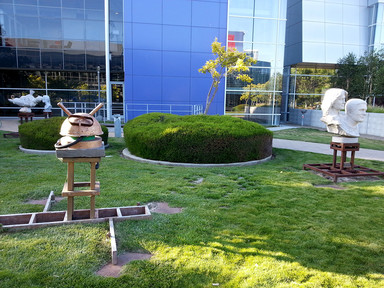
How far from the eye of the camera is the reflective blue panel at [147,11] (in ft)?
64.2

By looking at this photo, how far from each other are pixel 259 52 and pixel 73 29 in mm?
12680

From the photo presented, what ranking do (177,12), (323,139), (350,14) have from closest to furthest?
(323,139) → (177,12) → (350,14)

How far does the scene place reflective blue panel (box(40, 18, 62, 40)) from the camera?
20.4 meters

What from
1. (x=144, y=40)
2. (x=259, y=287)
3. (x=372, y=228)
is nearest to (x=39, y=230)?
(x=259, y=287)

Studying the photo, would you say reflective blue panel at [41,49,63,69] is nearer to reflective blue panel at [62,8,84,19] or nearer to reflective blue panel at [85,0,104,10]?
reflective blue panel at [62,8,84,19]

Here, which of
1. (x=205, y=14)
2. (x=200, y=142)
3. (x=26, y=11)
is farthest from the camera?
(x=205, y=14)

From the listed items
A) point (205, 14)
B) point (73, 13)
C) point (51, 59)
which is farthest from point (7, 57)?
point (205, 14)

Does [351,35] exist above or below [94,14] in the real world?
below

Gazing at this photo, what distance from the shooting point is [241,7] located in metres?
21.4

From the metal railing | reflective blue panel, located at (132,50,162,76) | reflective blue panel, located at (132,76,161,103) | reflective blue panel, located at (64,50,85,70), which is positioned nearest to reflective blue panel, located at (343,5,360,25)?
the metal railing

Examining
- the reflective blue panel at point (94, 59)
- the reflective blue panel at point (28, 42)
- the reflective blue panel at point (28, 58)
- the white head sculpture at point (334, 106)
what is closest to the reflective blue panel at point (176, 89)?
the reflective blue panel at point (94, 59)

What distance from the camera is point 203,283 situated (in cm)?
308

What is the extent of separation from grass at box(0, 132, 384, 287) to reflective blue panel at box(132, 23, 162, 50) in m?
14.6

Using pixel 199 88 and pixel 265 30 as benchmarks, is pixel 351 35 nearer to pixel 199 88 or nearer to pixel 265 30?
pixel 265 30
